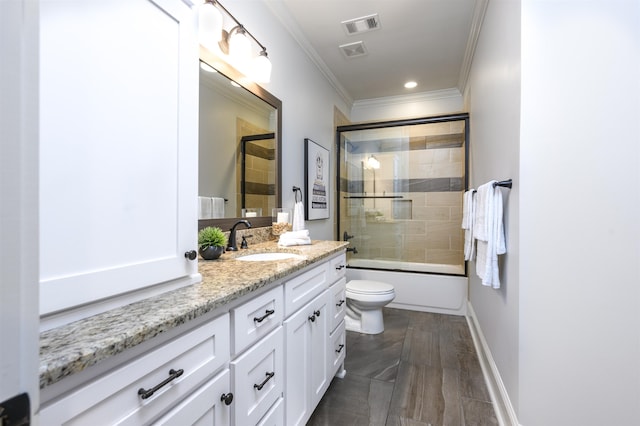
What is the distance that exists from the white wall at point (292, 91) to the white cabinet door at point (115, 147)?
112 cm

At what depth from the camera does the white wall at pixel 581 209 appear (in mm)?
1175

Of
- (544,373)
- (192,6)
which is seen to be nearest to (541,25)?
(192,6)

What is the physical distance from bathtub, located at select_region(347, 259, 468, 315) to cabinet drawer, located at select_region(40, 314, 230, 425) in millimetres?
2730

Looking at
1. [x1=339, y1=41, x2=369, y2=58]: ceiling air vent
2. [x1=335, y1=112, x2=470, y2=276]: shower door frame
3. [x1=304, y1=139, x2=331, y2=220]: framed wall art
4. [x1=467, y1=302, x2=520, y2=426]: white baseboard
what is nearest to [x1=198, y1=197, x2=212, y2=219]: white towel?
[x1=304, y1=139, x2=331, y2=220]: framed wall art

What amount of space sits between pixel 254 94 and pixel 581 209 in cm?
182

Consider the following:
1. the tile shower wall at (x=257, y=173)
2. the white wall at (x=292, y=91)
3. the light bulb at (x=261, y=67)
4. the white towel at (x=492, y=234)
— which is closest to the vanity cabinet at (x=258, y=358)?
the tile shower wall at (x=257, y=173)

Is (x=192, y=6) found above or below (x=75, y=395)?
above

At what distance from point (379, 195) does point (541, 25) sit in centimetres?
265

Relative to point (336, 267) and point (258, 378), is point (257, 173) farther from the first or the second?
point (258, 378)

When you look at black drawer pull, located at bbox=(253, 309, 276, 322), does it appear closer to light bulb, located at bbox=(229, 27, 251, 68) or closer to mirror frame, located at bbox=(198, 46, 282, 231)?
mirror frame, located at bbox=(198, 46, 282, 231)

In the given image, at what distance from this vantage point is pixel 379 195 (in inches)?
150

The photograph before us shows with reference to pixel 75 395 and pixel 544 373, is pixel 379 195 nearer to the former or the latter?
pixel 544 373

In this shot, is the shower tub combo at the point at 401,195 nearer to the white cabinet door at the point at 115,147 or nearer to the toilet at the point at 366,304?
the toilet at the point at 366,304

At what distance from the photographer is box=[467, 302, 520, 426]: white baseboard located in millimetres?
1428
